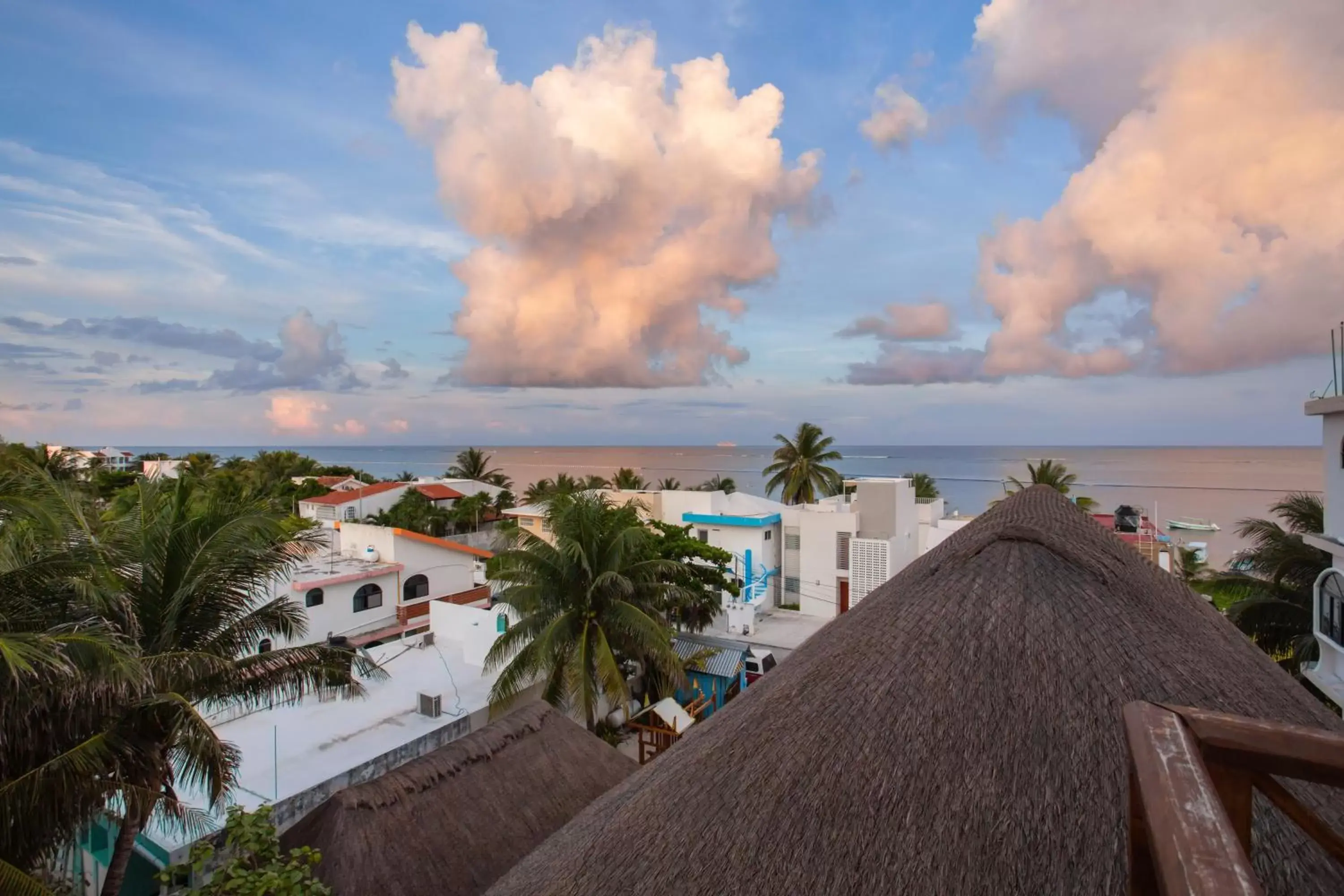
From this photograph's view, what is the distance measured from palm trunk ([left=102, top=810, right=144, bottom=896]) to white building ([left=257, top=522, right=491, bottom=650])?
1143cm

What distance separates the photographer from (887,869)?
10.2ft

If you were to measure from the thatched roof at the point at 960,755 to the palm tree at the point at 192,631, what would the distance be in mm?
3878

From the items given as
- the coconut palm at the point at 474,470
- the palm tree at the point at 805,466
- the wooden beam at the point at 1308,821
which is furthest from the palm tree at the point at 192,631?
the coconut palm at the point at 474,470

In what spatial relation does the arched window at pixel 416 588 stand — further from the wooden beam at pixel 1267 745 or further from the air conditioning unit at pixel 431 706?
the wooden beam at pixel 1267 745

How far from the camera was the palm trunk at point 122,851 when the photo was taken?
6273 mm

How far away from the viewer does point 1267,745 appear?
1157mm

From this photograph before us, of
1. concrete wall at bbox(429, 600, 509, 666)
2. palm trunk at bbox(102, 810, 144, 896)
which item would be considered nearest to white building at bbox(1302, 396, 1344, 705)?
concrete wall at bbox(429, 600, 509, 666)

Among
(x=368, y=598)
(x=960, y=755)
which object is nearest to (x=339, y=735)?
(x=960, y=755)

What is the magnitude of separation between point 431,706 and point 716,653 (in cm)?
702

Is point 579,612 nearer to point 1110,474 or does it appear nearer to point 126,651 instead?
point 126,651

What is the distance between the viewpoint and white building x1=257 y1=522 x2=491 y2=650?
1928cm

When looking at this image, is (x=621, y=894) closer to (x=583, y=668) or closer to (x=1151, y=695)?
(x=1151, y=695)

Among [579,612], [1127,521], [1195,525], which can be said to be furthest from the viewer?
[1195,525]

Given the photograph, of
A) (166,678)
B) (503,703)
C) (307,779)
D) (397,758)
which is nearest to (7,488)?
(166,678)
